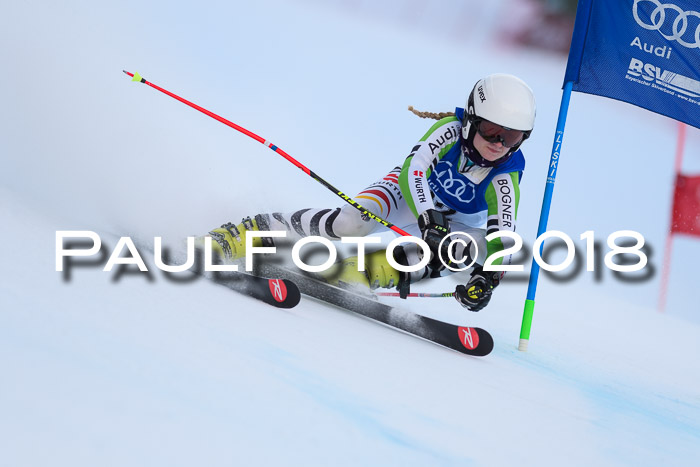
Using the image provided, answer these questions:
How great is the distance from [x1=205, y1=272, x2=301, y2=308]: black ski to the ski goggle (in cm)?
125

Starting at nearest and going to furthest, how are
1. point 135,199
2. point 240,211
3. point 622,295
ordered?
point 135,199, point 240,211, point 622,295

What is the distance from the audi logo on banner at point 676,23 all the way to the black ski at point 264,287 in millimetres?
2768

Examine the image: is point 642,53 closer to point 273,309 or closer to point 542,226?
point 542,226

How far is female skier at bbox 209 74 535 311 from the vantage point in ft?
11.5

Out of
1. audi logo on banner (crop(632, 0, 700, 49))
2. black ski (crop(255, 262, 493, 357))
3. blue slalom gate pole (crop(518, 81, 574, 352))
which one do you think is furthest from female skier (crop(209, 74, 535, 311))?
audi logo on banner (crop(632, 0, 700, 49))

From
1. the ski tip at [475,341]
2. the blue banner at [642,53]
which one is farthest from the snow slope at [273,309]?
the blue banner at [642,53]

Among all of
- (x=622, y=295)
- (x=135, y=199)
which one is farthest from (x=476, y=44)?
(x=135, y=199)

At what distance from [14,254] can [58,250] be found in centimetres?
25

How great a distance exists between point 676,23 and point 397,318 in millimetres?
2523

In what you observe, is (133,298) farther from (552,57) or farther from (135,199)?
(552,57)

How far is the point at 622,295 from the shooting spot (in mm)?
7734

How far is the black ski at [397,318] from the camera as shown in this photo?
3.35 m

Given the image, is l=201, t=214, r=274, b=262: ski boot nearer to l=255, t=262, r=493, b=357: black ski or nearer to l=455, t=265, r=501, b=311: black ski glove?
l=255, t=262, r=493, b=357: black ski

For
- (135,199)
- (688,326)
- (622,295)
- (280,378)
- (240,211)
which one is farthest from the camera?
(622,295)
